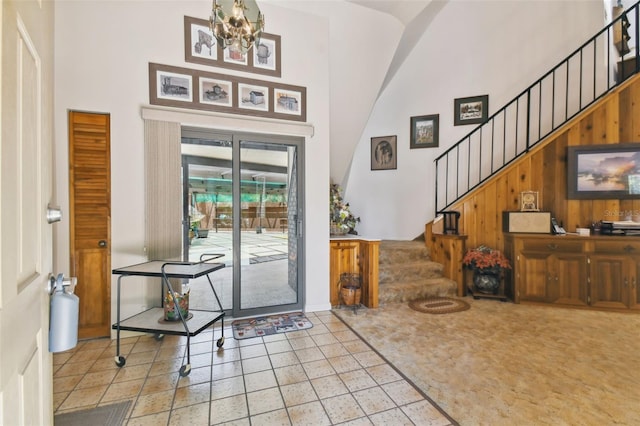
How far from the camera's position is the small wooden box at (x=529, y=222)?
3.93 meters

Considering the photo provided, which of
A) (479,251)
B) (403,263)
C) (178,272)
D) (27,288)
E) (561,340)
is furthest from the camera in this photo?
(403,263)

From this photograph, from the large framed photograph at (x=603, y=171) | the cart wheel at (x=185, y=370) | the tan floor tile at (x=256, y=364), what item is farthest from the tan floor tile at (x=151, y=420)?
the large framed photograph at (x=603, y=171)

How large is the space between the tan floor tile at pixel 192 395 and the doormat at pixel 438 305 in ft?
8.74

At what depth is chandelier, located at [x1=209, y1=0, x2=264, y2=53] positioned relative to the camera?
2.00 metres

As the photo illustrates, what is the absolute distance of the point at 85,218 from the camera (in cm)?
288

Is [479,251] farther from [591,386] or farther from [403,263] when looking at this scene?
[591,386]

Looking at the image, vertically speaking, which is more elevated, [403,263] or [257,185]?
[257,185]

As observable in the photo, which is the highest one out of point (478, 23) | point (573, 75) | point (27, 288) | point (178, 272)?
point (478, 23)

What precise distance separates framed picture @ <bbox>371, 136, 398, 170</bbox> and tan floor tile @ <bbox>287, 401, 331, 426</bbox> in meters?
4.65

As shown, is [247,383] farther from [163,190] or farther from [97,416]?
[163,190]

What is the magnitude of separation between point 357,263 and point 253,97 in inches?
102

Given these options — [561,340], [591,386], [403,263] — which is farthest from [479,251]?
[591,386]

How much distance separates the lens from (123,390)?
83.1 inches

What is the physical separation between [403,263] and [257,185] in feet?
8.72
